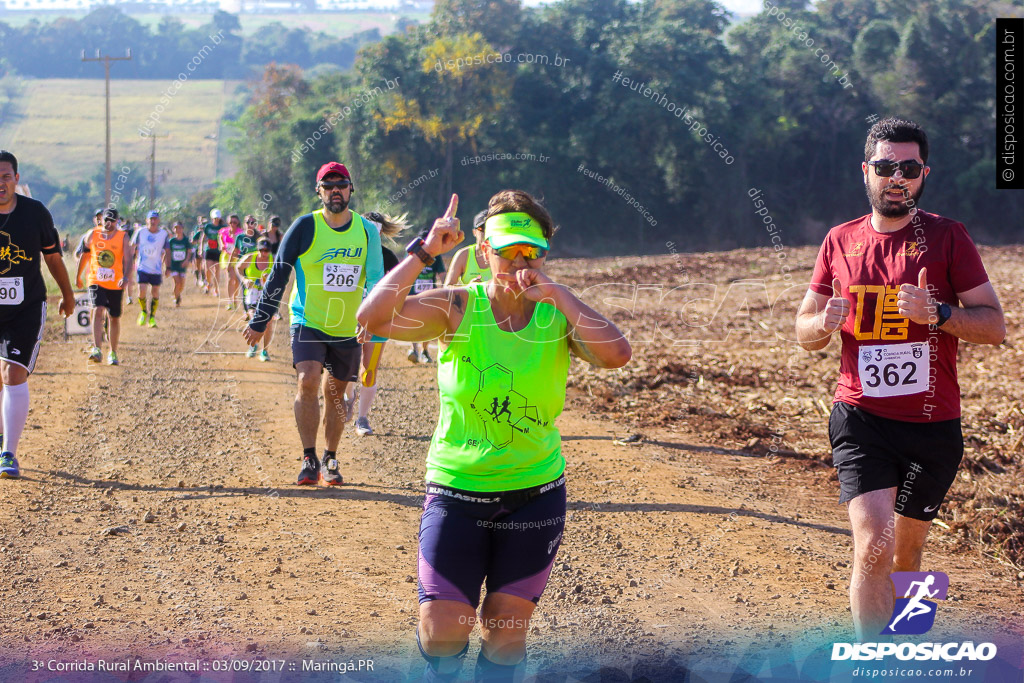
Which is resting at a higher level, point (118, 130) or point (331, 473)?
point (118, 130)

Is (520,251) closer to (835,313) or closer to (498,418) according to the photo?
(498,418)

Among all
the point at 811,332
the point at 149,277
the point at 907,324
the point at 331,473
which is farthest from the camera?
the point at 149,277

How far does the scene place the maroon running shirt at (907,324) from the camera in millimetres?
3838

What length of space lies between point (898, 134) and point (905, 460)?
1.34 m

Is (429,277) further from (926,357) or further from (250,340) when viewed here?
(926,357)

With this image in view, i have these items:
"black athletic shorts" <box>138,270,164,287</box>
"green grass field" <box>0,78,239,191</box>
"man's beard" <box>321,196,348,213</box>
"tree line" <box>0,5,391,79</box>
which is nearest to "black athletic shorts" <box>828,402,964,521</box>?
"man's beard" <box>321,196,348,213</box>

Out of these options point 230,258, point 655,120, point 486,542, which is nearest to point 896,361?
point 486,542

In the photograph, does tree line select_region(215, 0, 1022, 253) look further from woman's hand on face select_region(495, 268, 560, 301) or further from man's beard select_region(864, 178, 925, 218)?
woman's hand on face select_region(495, 268, 560, 301)

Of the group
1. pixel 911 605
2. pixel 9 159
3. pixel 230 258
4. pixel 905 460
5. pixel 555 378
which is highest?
pixel 230 258

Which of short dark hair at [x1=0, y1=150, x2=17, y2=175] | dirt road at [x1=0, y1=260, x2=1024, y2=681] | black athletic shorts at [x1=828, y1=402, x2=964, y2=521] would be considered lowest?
dirt road at [x1=0, y1=260, x2=1024, y2=681]

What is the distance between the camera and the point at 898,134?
12.8 feet

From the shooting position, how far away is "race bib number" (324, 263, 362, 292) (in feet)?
22.2

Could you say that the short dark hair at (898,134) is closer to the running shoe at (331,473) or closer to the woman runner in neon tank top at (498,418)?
the woman runner in neon tank top at (498,418)

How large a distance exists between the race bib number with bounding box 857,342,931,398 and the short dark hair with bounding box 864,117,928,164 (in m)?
0.79
